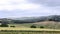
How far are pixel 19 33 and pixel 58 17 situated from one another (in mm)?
8257

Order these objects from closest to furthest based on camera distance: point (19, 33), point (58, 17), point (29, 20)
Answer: point (19, 33) < point (58, 17) < point (29, 20)

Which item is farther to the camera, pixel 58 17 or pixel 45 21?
pixel 45 21

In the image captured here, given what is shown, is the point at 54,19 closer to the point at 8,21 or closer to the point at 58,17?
the point at 58,17

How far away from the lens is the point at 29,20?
27.2m

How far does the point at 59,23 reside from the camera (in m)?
26.1

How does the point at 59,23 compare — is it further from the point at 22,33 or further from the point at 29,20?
the point at 22,33

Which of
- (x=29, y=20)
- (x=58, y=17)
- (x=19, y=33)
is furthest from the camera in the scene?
(x=29, y=20)

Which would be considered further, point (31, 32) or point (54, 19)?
point (54, 19)

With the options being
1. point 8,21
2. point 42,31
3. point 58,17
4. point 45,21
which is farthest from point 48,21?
point 42,31

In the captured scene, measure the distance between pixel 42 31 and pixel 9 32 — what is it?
10.7 feet

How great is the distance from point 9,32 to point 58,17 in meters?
8.57

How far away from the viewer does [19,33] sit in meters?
18.6

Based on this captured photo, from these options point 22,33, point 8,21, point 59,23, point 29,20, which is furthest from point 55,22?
point 22,33

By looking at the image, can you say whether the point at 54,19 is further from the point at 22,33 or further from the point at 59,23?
the point at 22,33
